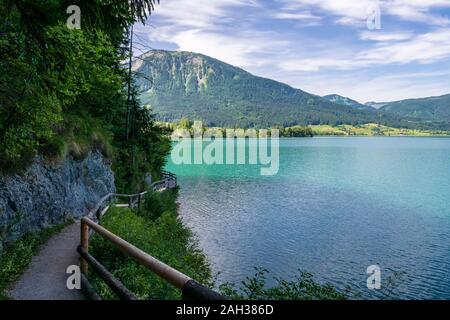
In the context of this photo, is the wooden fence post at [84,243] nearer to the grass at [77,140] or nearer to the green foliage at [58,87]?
the green foliage at [58,87]

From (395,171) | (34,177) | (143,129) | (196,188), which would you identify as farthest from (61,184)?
(395,171)

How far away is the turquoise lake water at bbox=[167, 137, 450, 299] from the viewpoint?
2530 cm

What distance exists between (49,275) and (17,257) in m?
1.74

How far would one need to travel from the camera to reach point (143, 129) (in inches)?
1420

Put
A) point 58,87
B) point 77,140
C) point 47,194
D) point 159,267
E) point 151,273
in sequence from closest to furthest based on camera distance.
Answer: point 159,267, point 58,87, point 151,273, point 47,194, point 77,140

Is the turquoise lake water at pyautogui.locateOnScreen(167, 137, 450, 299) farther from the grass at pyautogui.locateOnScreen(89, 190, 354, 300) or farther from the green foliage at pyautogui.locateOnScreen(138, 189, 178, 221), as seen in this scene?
the green foliage at pyautogui.locateOnScreen(138, 189, 178, 221)

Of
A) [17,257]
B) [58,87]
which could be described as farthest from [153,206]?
[58,87]

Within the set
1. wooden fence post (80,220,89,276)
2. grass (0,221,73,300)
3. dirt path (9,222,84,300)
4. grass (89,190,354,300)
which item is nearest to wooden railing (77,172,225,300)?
wooden fence post (80,220,89,276)

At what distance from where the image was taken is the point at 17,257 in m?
10.9

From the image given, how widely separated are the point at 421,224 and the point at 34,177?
118ft

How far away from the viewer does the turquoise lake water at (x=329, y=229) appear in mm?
25295

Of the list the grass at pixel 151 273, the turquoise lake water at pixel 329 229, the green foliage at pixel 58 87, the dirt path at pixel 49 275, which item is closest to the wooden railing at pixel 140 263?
the grass at pixel 151 273

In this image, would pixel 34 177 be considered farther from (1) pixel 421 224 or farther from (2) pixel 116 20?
(1) pixel 421 224

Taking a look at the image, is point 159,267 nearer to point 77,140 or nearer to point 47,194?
point 47,194
